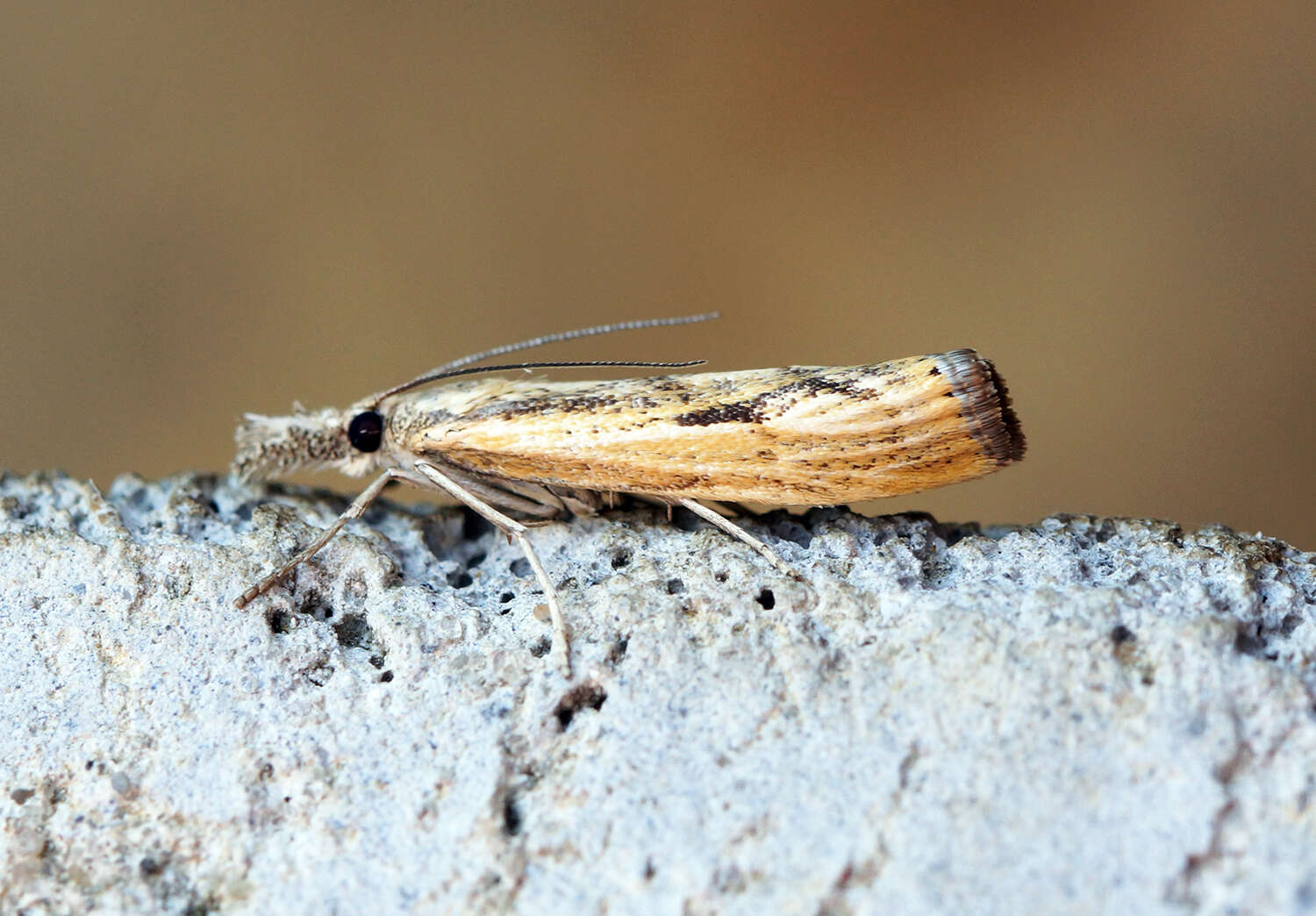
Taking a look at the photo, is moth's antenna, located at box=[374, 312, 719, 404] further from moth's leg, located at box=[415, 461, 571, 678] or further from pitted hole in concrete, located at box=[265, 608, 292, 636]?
pitted hole in concrete, located at box=[265, 608, 292, 636]

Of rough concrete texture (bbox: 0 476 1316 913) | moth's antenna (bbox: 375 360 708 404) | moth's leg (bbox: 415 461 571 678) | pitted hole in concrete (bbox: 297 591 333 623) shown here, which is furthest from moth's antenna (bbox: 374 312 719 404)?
pitted hole in concrete (bbox: 297 591 333 623)

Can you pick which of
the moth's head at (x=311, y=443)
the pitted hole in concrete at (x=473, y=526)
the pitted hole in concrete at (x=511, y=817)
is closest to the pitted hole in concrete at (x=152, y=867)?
the pitted hole in concrete at (x=511, y=817)

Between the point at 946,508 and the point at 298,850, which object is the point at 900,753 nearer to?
the point at 298,850

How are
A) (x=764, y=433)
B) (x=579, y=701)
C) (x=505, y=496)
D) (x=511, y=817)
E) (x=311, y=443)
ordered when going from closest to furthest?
(x=511, y=817), (x=579, y=701), (x=764, y=433), (x=505, y=496), (x=311, y=443)

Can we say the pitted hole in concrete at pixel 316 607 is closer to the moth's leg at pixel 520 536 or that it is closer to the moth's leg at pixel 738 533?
the moth's leg at pixel 520 536

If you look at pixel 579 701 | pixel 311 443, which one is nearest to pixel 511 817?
pixel 579 701

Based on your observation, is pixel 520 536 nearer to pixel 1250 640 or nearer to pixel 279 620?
pixel 279 620
